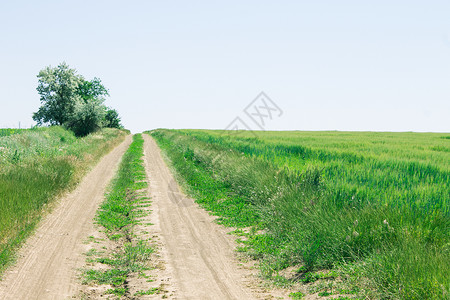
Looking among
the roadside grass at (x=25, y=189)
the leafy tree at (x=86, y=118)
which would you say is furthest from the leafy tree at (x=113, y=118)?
the roadside grass at (x=25, y=189)

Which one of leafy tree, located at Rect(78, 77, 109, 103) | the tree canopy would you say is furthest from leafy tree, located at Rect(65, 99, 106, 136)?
leafy tree, located at Rect(78, 77, 109, 103)

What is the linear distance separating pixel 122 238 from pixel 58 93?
53.1m

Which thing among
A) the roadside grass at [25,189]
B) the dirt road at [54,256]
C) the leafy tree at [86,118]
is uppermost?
the leafy tree at [86,118]

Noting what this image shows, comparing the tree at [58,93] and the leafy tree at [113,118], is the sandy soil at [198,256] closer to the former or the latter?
the tree at [58,93]

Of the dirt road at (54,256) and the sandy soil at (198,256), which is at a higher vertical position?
the dirt road at (54,256)

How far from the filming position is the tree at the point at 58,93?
53.7m

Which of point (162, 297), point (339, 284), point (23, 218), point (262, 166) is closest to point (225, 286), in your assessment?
point (162, 297)

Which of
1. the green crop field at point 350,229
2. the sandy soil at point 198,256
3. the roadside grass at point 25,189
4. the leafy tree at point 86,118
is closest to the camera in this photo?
the green crop field at point 350,229

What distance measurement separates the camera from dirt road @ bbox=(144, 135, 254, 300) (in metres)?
5.83

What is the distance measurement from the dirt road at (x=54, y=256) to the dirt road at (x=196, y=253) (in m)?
1.87

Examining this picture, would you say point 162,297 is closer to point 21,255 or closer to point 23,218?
point 21,255

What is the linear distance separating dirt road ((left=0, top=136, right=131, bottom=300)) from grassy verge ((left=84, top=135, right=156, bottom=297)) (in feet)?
1.27

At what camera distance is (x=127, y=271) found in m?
6.57

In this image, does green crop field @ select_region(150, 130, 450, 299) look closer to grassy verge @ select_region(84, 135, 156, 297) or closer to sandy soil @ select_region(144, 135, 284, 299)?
sandy soil @ select_region(144, 135, 284, 299)
